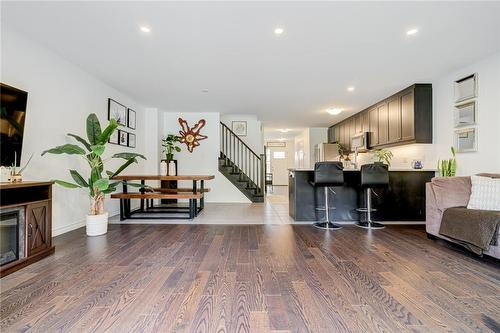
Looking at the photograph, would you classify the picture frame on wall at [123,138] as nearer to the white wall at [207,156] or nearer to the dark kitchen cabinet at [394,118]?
the white wall at [207,156]

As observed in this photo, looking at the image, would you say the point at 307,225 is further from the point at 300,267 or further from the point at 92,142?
the point at 92,142

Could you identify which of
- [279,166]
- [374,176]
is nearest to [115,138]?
[374,176]

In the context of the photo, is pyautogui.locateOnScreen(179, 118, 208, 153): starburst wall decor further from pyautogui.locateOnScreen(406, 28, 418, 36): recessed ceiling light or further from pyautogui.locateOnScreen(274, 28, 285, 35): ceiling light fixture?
pyautogui.locateOnScreen(406, 28, 418, 36): recessed ceiling light

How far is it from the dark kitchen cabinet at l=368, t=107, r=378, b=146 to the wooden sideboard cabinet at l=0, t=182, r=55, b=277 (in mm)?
6286

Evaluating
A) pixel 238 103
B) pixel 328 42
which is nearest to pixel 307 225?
pixel 328 42

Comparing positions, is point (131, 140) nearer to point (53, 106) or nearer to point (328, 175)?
point (53, 106)

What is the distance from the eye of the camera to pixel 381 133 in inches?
225

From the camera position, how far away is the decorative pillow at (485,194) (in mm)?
2781

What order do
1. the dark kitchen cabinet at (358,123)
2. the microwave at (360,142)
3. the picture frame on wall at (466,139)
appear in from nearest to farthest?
1. the picture frame on wall at (466,139)
2. the microwave at (360,142)
3. the dark kitchen cabinet at (358,123)

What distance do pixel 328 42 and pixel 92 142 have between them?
3.54 m

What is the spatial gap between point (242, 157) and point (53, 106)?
16.6ft

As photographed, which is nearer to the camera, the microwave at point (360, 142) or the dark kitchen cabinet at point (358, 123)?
the microwave at point (360, 142)

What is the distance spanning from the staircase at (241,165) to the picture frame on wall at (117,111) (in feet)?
9.08

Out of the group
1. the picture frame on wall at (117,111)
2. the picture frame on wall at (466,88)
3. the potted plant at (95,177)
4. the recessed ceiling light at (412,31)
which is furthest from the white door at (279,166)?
the recessed ceiling light at (412,31)
